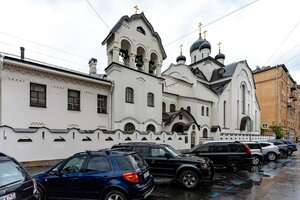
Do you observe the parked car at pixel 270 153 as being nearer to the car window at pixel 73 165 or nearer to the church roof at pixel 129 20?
the church roof at pixel 129 20

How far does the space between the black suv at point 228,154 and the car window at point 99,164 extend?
6987 millimetres

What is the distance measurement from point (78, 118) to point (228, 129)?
26525mm

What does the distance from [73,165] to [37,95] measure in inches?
438

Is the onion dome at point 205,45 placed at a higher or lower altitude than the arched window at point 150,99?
higher

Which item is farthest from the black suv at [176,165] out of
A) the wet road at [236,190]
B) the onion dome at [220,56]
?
the onion dome at [220,56]

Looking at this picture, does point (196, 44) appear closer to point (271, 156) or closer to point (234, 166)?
point (271, 156)

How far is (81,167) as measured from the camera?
5484mm

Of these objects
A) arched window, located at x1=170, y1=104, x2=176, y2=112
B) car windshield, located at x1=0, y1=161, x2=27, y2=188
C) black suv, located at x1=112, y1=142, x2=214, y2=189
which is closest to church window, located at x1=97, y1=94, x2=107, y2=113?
black suv, located at x1=112, y1=142, x2=214, y2=189

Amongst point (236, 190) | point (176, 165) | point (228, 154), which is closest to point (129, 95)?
point (228, 154)

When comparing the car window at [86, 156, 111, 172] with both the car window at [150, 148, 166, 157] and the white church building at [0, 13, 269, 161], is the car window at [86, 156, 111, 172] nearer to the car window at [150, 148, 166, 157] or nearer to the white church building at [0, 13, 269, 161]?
the car window at [150, 148, 166, 157]

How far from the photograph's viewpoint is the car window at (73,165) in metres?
5.51

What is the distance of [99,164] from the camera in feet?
17.8

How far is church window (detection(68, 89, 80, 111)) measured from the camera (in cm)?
1634

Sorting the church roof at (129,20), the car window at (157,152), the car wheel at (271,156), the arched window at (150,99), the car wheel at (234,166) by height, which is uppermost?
the church roof at (129,20)
